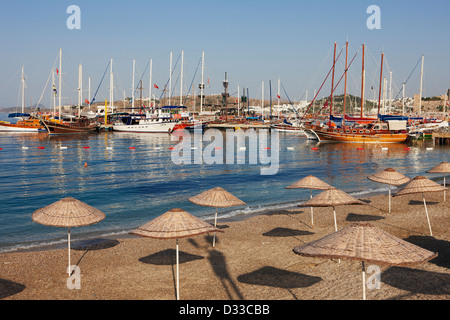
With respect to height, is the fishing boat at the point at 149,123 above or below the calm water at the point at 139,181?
above

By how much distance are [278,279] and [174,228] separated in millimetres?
4045

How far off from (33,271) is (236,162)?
38.3 m

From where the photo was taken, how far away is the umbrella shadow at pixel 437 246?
13881 millimetres

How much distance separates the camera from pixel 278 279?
1285cm

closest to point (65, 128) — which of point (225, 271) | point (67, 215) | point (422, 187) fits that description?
point (67, 215)

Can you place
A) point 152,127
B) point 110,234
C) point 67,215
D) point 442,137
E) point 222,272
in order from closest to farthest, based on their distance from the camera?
point 67,215, point 222,272, point 110,234, point 442,137, point 152,127

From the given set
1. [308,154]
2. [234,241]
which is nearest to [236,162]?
[308,154]

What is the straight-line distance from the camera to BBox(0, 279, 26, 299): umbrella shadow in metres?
11.7

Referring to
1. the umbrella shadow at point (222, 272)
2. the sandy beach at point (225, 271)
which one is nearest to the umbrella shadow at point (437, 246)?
the sandy beach at point (225, 271)

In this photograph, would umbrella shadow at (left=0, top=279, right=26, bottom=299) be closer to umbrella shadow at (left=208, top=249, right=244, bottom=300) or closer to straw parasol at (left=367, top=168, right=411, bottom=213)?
umbrella shadow at (left=208, top=249, right=244, bottom=300)

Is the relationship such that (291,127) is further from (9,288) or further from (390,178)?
(9,288)

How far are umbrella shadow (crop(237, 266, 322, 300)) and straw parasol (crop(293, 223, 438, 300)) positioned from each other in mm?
3339

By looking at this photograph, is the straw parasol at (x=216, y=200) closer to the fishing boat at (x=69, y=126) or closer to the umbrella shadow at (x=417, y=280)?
the umbrella shadow at (x=417, y=280)

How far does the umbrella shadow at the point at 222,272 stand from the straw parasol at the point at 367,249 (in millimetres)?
3580
